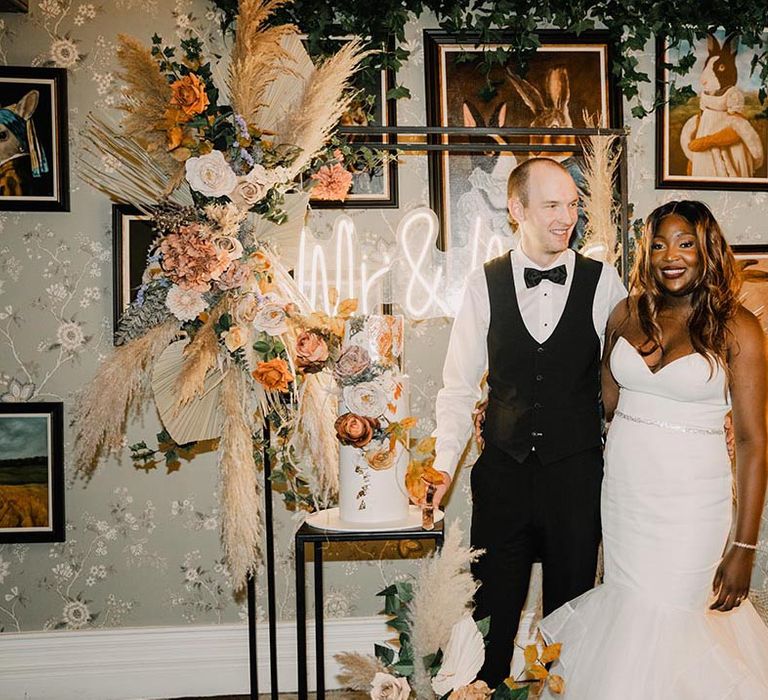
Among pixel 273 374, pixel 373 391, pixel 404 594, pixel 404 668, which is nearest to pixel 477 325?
pixel 373 391

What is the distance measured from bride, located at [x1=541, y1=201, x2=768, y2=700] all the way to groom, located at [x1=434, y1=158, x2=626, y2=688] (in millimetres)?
97

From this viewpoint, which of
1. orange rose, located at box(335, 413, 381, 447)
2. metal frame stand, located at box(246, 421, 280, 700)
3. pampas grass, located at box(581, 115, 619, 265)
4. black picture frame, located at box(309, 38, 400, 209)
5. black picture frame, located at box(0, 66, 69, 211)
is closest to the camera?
orange rose, located at box(335, 413, 381, 447)

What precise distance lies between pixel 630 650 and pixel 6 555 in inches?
90.2

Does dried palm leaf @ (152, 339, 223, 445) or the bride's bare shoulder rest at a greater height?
the bride's bare shoulder

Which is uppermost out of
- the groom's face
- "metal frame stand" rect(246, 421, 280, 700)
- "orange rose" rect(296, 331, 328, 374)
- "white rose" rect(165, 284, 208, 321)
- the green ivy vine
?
the green ivy vine

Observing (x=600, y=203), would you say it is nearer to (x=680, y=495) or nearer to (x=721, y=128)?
(x=721, y=128)

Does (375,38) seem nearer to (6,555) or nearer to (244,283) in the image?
(244,283)

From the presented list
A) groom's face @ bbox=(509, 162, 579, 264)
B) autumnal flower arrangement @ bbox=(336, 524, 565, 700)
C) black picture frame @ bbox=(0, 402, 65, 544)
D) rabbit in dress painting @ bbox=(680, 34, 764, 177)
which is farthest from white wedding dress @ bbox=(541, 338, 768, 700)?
black picture frame @ bbox=(0, 402, 65, 544)

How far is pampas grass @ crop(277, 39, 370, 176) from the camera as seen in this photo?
2.30 meters

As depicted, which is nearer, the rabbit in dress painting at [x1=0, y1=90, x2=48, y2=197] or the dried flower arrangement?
the dried flower arrangement

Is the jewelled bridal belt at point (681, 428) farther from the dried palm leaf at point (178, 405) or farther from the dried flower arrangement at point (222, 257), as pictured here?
the dried palm leaf at point (178, 405)

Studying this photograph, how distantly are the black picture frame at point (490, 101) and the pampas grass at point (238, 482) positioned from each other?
3.92 feet

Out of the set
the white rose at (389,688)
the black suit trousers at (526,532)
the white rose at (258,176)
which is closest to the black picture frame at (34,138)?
the white rose at (258,176)

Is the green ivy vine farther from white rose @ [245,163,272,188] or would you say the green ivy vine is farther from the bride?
the bride
